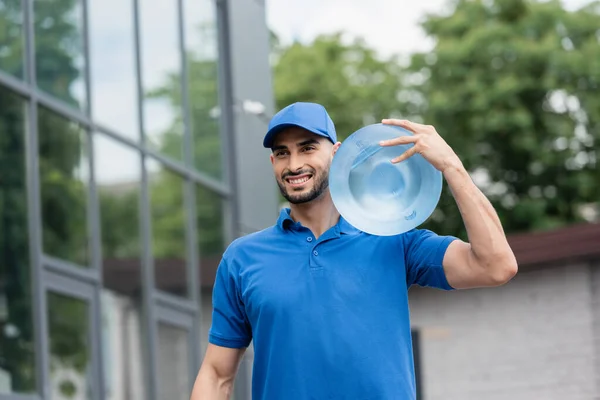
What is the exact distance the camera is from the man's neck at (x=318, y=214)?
4148 millimetres

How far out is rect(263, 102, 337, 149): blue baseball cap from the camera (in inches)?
159

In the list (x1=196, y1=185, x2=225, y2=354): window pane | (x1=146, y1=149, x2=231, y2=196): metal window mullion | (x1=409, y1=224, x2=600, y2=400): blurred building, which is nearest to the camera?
(x1=146, y1=149, x2=231, y2=196): metal window mullion

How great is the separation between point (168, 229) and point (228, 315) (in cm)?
808

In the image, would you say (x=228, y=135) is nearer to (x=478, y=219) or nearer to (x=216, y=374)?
(x=216, y=374)

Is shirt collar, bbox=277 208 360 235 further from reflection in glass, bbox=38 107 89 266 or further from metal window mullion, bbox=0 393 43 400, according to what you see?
reflection in glass, bbox=38 107 89 266

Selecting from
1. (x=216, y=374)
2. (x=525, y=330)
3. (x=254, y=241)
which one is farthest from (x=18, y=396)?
(x=525, y=330)

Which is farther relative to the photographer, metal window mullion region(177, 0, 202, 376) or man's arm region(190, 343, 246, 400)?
metal window mullion region(177, 0, 202, 376)

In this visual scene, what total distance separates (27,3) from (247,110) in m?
4.79

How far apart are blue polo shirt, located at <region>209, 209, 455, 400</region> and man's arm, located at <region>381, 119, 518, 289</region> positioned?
0.15 metres

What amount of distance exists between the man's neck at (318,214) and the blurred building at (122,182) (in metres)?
5.03

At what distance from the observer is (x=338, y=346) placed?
153 inches

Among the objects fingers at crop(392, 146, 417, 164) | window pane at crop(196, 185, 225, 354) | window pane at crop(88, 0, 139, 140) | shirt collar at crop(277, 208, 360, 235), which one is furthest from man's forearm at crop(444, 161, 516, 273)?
window pane at crop(196, 185, 225, 354)

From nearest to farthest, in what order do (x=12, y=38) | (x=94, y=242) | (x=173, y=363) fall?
(x=12, y=38)
(x=94, y=242)
(x=173, y=363)

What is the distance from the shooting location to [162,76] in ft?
40.3
